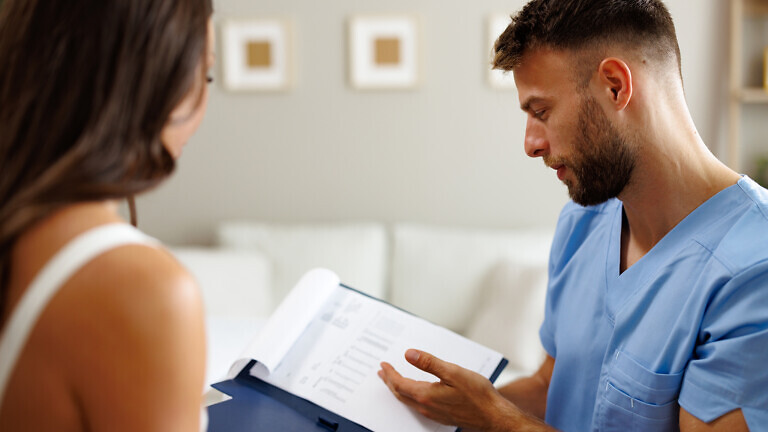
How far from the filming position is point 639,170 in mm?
1029

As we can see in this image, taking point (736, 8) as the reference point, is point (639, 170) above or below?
below

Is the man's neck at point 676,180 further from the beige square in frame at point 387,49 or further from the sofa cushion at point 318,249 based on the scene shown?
the beige square in frame at point 387,49

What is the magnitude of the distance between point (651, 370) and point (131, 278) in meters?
0.74

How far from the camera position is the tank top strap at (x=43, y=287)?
511 mm

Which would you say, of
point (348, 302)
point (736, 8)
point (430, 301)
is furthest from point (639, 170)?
point (736, 8)

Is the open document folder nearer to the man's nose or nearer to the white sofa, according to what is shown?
the man's nose

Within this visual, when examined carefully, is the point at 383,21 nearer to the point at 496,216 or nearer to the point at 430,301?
the point at 496,216

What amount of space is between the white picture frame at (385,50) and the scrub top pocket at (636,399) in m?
2.08

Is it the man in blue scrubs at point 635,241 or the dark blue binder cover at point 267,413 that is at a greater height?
the man in blue scrubs at point 635,241

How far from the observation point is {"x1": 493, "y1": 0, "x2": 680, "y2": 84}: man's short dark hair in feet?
3.38

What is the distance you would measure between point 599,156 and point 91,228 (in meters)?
0.77

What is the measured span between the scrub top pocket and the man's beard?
0.26 m

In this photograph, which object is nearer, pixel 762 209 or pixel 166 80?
pixel 166 80

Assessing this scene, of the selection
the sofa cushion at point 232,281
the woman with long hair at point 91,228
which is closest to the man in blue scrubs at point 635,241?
the woman with long hair at point 91,228
